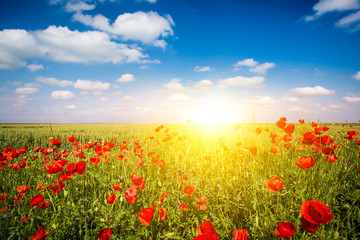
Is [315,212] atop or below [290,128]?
below

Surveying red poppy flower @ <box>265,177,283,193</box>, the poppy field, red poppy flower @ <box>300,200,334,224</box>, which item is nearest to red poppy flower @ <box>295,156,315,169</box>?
the poppy field

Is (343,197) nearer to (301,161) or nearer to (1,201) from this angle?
(301,161)

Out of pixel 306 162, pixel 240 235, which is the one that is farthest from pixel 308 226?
pixel 306 162

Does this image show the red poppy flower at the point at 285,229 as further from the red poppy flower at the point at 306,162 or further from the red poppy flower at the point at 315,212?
the red poppy flower at the point at 306,162

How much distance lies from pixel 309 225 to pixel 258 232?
2.08 ft

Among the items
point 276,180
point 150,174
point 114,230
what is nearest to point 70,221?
point 114,230

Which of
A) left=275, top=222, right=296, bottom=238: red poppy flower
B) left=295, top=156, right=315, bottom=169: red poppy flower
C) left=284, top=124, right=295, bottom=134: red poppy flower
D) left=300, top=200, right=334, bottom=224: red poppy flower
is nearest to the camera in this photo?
left=300, top=200, right=334, bottom=224: red poppy flower

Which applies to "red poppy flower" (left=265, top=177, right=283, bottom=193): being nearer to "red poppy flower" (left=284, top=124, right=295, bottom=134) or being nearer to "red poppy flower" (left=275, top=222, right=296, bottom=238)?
"red poppy flower" (left=275, top=222, right=296, bottom=238)

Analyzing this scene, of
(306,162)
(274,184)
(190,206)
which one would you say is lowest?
(190,206)

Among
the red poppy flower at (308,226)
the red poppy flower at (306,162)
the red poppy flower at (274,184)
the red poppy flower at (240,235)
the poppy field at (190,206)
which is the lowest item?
the poppy field at (190,206)

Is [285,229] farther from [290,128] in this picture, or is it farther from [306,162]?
[290,128]

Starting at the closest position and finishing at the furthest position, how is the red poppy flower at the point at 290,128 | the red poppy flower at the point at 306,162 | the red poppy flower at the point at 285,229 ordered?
1. the red poppy flower at the point at 285,229
2. the red poppy flower at the point at 306,162
3. the red poppy flower at the point at 290,128

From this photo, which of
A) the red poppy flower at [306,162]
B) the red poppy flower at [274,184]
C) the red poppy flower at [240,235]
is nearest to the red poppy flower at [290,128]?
the red poppy flower at [306,162]

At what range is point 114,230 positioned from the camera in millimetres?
1494
